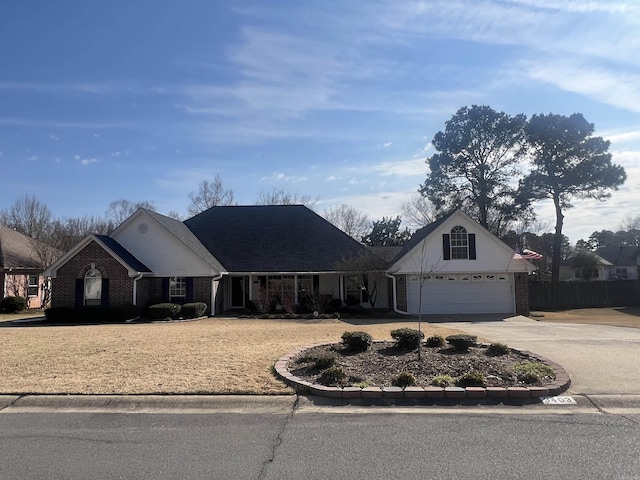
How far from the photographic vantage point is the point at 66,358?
952 cm

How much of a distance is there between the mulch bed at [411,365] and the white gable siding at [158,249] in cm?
1664

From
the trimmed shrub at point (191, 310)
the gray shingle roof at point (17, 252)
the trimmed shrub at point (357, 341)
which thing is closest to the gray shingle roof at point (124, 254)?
the trimmed shrub at point (191, 310)

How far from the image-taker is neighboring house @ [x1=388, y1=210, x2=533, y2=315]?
81.4 ft

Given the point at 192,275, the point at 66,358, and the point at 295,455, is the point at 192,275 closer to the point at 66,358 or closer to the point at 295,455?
the point at 66,358

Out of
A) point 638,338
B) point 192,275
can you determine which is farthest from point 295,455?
point 192,275

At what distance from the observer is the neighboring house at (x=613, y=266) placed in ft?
160

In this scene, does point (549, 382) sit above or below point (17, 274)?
below

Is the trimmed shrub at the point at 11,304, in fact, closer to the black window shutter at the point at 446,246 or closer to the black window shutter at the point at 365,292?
the black window shutter at the point at 365,292

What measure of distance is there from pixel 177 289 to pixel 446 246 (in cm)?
1491

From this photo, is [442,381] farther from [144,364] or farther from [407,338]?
[144,364]

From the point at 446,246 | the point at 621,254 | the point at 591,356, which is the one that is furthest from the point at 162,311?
the point at 621,254

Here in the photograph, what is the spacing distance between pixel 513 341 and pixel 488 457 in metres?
8.97

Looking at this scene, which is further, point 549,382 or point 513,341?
point 513,341

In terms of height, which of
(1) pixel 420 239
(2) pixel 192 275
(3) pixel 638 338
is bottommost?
(3) pixel 638 338
